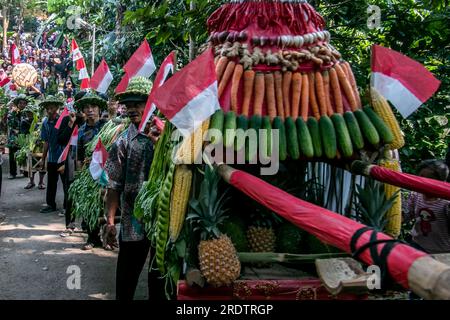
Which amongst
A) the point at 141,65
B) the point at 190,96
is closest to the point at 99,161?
the point at 141,65

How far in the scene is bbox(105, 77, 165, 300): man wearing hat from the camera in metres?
4.33

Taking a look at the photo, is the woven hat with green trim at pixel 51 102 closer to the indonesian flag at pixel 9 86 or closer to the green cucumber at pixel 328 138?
the indonesian flag at pixel 9 86

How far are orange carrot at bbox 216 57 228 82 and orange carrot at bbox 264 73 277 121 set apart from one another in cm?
25

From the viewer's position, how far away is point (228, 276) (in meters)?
2.91

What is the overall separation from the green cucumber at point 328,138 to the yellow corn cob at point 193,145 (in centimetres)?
66

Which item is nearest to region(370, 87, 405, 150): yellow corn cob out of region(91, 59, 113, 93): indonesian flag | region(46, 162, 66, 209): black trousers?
region(91, 59, 113, 93): indonesian flag

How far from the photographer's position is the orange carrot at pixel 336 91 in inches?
130

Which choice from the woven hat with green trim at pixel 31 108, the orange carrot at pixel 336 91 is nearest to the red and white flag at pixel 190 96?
the orange carrot at pixel 336 91

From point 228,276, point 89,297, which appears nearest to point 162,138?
point 228,276

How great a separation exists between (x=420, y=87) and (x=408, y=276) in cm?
192

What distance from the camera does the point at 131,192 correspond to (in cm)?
443

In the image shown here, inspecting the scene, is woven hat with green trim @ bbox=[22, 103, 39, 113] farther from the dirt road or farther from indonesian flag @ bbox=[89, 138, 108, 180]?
indonesian flag @ bbox=[89, 138, 108, 180]

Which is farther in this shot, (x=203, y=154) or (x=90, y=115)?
(x=90, y=115)
